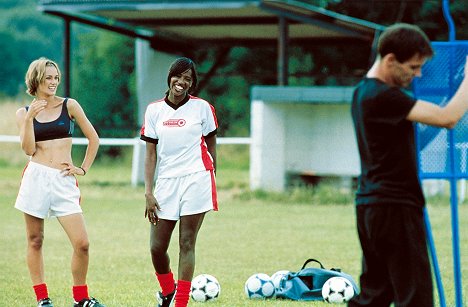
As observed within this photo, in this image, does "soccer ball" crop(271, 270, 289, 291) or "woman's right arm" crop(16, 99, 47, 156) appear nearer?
"woman's right arm" crop(16, 99, 47, 156)

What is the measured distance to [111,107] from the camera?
45.7 meters

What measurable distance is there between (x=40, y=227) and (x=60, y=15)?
1622 cm

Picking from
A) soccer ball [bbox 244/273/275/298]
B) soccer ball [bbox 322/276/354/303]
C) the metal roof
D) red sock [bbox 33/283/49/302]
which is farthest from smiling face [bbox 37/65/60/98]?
the metal roof

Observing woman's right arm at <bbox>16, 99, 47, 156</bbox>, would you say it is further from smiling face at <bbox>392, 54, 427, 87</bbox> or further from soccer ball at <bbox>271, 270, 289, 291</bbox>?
smiling face at <bbox>392, 54, 427, 87</bbox>

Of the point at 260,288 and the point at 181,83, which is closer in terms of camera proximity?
the point at 181,83

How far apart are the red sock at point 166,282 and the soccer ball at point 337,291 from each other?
138 cm

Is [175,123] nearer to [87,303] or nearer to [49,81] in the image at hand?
[49,81]

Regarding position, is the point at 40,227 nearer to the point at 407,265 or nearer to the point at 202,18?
the point at 407,265

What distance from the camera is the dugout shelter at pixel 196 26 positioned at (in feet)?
72.0

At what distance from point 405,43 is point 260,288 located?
4.13 metres

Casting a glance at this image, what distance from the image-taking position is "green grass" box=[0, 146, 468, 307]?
995cm

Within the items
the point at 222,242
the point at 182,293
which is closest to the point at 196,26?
the point at 222,242

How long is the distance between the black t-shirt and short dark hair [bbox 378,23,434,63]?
17 centimetres

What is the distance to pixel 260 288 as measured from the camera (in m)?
9.13
